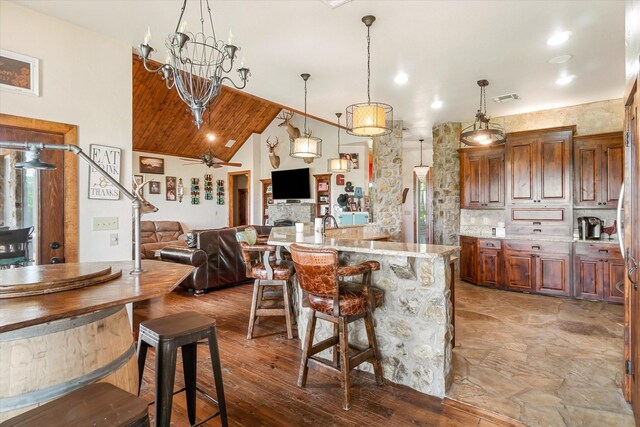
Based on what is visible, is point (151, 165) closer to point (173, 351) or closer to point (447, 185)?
point (447, 185)

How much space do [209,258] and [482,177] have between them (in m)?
4.53

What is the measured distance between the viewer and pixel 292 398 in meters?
2.26

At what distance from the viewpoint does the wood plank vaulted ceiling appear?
735cm

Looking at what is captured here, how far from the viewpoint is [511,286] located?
16.4ft

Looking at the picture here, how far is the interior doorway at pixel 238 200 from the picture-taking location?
1098cm

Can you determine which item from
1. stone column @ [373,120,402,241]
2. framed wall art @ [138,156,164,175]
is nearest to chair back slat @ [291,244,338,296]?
stone column @ [373,120,402,241]

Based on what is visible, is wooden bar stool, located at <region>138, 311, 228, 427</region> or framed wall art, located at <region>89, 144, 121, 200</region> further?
framed wall art, located at <region>89, 144, 121, 200</region>

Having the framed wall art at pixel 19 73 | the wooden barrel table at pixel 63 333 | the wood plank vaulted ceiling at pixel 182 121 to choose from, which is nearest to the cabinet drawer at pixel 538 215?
the wood plank vaulted ceiling at pixel 182 121

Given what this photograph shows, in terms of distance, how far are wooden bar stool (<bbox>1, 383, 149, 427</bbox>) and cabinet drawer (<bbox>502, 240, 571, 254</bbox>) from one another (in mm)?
5192

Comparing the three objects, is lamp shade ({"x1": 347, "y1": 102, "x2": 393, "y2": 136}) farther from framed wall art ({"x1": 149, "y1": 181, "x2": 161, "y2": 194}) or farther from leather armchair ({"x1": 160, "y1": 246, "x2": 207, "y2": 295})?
framed wall art ({"x1": 149, "y1": 181, "x2": 161, "y2": 194})

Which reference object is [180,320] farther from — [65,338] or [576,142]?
[576,142]

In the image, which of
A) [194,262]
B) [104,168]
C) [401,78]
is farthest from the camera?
[194,262]

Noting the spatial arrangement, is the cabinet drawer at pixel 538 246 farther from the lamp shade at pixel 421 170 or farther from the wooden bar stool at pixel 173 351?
the wooden bar stool at pixel 173 351

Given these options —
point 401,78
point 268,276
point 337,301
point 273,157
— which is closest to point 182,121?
point 273,157
